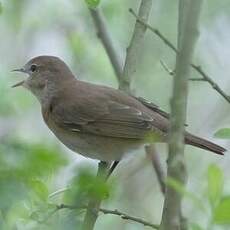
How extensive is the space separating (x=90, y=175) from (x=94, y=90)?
11.4ft

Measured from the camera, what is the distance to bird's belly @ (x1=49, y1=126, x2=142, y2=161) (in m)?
4.73

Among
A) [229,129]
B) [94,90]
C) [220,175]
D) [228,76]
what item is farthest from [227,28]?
[220,175]

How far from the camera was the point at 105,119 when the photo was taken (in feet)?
15.4

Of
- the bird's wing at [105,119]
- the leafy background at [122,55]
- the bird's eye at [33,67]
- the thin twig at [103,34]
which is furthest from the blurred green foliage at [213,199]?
the bird's eye at [33,67]

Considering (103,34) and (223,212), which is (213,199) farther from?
(103,34)

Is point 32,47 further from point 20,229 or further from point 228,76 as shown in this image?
point 20,229

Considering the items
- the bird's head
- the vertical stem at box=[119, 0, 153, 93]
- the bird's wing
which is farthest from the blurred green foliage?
the bird's head

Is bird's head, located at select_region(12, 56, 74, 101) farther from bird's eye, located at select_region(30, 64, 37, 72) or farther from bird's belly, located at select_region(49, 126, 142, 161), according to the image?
bird's belly, located at select_region(49, 126, 142, 161)

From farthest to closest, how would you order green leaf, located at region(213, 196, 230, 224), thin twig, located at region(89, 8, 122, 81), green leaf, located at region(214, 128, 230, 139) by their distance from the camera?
thin twig, located at region(89, 8, 122, 81) → green leaf, located at region(214, 128, 230, 139) → green leaf, located at region(213, 196, 230, 224)

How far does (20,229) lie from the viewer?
7.78 ft

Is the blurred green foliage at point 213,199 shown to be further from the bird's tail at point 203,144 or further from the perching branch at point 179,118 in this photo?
the bird's tail at point 203,144

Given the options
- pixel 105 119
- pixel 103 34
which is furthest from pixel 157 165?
pixel 103 34

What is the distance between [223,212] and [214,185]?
16 cm

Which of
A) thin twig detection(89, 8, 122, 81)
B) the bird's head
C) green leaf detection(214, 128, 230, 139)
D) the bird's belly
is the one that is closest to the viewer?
green leaf detection(214, 128, 230, 139)
